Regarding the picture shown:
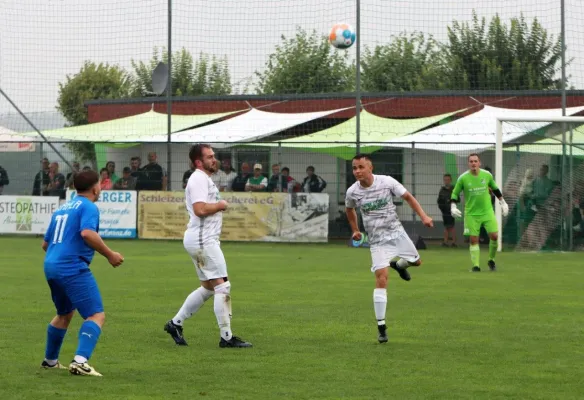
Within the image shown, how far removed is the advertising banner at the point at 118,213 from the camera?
95.0 feet

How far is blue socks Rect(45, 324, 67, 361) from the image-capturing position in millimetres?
8992

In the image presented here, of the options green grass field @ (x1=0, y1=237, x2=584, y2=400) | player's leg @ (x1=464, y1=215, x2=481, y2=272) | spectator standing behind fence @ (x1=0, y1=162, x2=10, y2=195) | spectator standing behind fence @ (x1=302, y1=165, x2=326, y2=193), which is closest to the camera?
green grass field @ (x1=0, y1=237, x2=584, y2=400)

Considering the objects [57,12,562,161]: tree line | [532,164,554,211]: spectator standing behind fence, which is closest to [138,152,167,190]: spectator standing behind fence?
[57,12,562,161]: tree line

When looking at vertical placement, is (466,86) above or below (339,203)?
above

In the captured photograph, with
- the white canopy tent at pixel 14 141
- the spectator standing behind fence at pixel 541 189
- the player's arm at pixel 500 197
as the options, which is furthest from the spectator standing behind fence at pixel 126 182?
the player's arm at pixel 500 197

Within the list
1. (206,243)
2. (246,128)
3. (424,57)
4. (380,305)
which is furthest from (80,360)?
(424,57)

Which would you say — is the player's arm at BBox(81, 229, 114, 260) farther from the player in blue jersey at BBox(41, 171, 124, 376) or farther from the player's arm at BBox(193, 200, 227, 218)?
the player's arm at BBox(193, 200, 227, 218)

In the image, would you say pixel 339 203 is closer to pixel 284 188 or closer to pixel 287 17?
pixel 284 188

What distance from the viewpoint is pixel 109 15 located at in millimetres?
30188

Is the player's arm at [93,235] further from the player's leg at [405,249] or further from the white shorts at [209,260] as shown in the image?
the player's leg at [405,249]

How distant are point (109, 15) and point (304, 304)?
17691 millimetres

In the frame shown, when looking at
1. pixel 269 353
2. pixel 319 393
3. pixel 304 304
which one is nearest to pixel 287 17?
pixel 304 304

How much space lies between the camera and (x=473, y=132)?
99.0ft

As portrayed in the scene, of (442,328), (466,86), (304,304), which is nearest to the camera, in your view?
(442,328)
